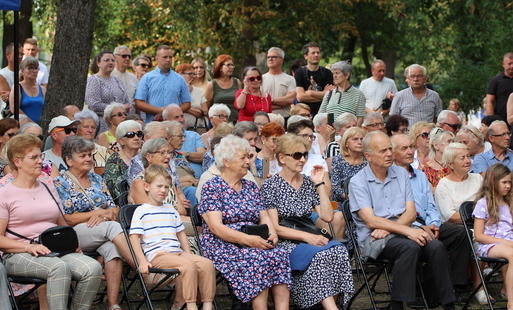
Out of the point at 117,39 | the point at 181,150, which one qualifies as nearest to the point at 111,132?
the point at 181,150

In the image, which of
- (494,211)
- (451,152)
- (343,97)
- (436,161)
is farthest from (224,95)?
(494,211)

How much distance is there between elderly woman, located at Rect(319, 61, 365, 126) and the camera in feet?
39.0

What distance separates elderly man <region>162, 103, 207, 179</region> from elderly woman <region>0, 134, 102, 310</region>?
2915 millimetres

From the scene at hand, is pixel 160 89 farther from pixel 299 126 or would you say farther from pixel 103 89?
pixel 299 126

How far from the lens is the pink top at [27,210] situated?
6.66 m

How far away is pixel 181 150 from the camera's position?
10023 mm

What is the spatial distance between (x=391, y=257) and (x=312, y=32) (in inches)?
552

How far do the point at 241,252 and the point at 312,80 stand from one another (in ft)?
20.1

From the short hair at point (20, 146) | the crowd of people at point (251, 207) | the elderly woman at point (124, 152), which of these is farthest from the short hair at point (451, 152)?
the short hair at point (20, 146)

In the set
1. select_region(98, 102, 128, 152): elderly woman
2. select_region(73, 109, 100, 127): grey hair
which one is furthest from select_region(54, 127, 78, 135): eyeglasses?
select_region(98, 102, 128, 152): elderly woman

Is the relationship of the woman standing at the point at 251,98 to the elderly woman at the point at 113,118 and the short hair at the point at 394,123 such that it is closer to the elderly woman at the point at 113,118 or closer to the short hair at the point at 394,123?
the short hair at the point at 394,123

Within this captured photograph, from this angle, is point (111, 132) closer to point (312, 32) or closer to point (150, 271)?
point (150, 271)

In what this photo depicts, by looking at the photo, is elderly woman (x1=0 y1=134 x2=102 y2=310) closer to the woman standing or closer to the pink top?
the pink top

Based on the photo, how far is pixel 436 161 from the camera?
29.9 feet
